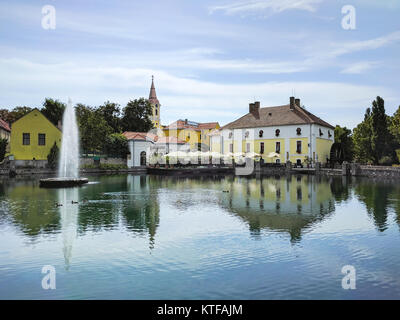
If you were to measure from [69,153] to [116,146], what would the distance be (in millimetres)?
12622

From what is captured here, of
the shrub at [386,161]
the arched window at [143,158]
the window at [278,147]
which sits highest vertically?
the window at [278,147]

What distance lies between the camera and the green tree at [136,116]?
8000 centimetres

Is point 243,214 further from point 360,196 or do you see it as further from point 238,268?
point 360,196

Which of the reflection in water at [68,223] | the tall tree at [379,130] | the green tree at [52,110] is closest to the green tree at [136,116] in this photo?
the green tree at [52,110]

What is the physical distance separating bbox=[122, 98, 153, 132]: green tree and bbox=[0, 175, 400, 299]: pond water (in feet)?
201

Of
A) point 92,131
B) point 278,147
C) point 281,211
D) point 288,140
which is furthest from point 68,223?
point 278,147

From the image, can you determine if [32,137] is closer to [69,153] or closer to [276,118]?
[69,153]

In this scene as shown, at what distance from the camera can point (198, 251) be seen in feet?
36.8

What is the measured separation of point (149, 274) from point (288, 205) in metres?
13.3

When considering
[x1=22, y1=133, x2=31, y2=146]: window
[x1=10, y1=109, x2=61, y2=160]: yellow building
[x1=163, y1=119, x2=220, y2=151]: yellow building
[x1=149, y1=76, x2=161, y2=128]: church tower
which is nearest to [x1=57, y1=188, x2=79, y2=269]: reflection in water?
[x1=10, y1=109, x2=61, y2=160]: yellow building

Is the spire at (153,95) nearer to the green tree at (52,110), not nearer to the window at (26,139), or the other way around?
the green tree at (52,110)

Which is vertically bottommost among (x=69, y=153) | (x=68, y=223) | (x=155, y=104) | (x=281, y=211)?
(x=281, y=211)

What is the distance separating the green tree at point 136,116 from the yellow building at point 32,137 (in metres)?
26.1
